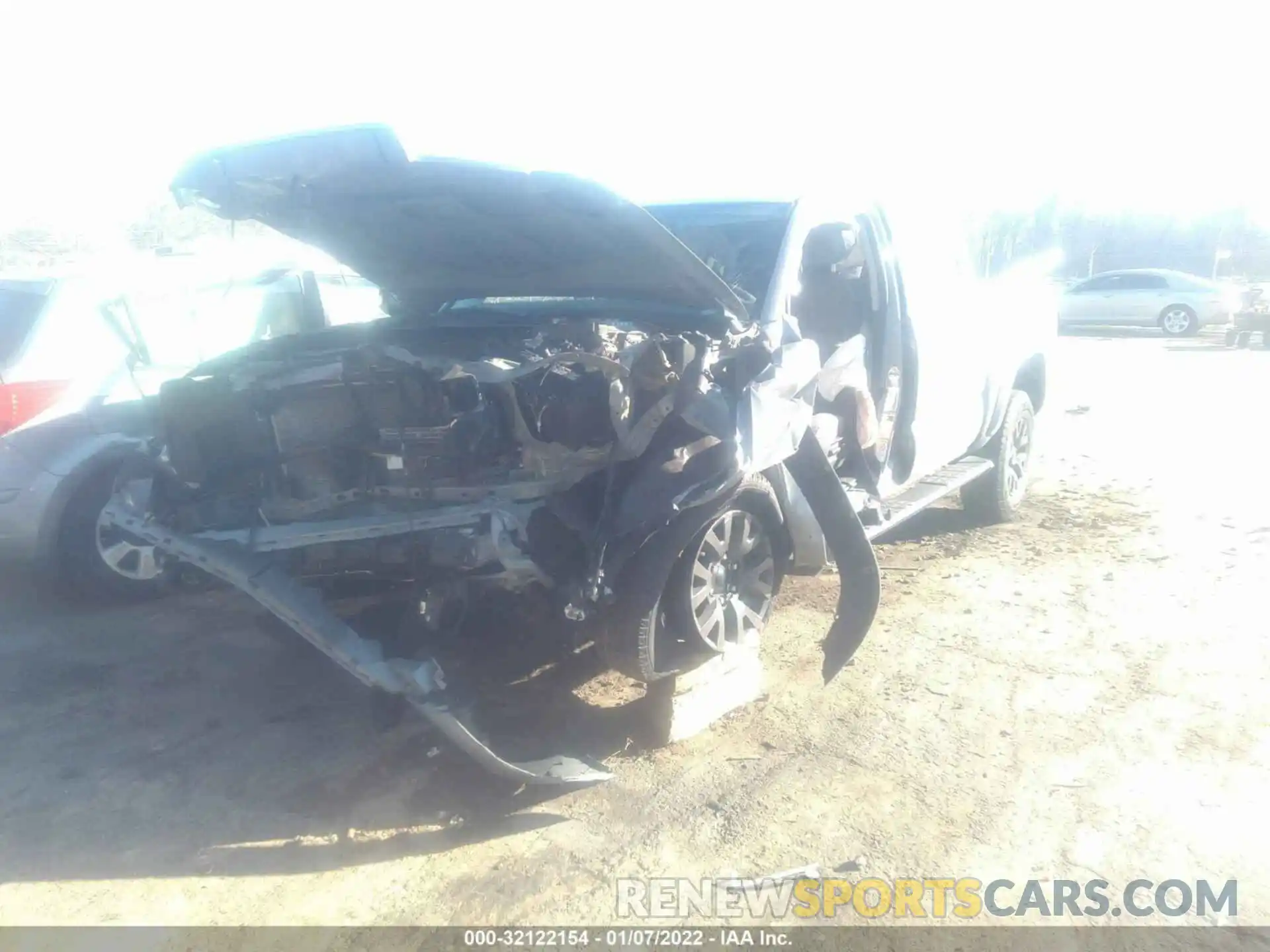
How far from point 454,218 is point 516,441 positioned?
1.08 m

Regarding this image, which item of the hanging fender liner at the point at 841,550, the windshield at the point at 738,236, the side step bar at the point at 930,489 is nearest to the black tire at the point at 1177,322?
the side step bar at the point at 930,489

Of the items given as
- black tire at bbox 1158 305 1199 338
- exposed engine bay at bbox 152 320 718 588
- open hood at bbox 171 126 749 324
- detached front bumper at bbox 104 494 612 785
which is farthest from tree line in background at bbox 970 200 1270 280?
detached front bumper at bbox 104 494 612 785

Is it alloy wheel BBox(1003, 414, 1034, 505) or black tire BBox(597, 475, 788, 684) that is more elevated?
black tire BBox(597, 475, 788, 684)

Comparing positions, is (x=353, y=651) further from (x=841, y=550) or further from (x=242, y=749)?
(x=841, y=550)

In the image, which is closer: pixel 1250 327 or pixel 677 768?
pixel 677 768

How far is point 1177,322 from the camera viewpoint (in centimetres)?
2069

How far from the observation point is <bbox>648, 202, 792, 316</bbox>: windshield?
174 inches

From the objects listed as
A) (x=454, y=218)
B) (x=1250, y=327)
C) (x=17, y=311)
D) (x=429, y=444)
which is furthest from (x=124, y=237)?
(x=1250, y=327)

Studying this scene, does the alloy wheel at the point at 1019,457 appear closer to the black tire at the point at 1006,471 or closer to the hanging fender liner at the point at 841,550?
the black tire at the point at 1006,471

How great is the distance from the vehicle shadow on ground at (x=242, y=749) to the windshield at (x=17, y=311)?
150 centimetres

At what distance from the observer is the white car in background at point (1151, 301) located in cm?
2012

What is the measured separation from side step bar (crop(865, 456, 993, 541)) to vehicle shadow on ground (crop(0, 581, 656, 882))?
5.42 ft

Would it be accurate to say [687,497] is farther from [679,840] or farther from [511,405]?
[679,840]

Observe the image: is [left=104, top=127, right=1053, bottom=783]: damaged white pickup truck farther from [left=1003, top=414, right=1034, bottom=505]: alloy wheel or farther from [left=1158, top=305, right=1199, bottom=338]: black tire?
[left=1158, top=305, right=1199, bottom=338]: black tire
